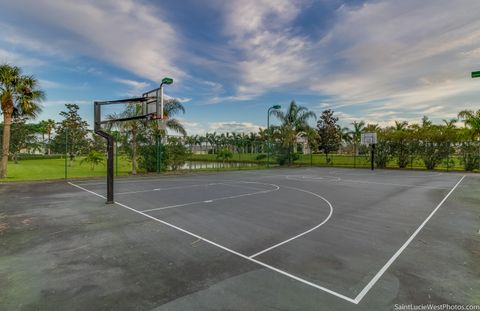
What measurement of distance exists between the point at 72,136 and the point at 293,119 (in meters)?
21.6

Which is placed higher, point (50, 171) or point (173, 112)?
point (173, 112)

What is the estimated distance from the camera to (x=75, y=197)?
9547 millimetres

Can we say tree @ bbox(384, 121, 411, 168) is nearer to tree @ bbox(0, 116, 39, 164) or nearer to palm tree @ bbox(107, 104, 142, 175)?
palm tree @ bbox(107, 104, 142, 175)

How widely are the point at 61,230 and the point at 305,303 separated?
17.6ft

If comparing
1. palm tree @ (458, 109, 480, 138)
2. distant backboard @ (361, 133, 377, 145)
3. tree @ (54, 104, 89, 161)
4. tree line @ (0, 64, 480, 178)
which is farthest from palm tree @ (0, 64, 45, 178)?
palm tree @ (458, 109, 480, 138)

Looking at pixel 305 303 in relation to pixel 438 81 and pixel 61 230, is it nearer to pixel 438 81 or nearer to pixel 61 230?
pixel 61 230

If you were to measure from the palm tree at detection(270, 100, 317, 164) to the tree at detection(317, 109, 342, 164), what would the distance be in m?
A: 4.19

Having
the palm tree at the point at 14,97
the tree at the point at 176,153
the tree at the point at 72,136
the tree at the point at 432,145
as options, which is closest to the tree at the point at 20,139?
the tree at the point at 72,136

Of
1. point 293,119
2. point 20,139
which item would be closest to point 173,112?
point 20,139

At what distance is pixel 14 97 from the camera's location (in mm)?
14508

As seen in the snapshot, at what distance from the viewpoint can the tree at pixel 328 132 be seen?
3300 centimetres

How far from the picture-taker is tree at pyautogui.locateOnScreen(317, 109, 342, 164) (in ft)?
108

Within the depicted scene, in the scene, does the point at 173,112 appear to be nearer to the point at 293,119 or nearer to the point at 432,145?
the point at 293,119

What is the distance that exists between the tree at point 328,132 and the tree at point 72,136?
1009 inches
